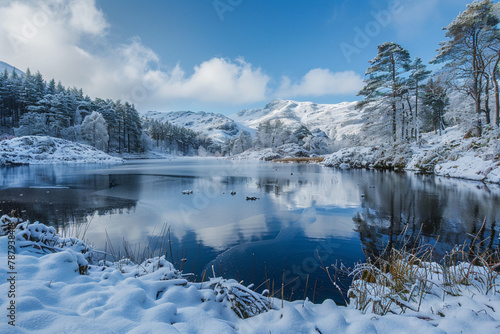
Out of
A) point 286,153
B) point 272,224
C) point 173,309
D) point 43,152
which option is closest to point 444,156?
point 272,224

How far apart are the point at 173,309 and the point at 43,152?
46.8 metres

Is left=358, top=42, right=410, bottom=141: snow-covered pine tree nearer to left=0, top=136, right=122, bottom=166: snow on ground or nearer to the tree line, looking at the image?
the tree line

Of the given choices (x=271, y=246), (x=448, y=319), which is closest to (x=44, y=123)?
(x=271, y=246)

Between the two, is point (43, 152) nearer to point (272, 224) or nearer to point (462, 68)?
point (272, 224)

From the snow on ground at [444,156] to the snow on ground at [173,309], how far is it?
645 inches

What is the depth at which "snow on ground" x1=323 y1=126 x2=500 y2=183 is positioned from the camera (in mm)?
14127

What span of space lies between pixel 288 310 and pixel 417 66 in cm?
3728

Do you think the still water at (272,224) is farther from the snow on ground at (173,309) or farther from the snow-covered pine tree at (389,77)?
the snow-covered pine tree at (389,77)

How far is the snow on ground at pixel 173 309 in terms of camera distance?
1.79 meters

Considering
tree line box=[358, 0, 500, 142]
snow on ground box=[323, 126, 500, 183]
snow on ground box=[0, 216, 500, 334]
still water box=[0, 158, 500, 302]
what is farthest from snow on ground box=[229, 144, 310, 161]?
snow on ground box=[0, 216, 500, 334]

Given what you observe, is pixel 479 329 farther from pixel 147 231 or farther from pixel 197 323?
pixel 147 231

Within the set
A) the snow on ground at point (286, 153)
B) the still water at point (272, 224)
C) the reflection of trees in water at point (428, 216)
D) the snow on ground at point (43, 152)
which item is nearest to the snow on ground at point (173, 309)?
the still water at point (272, 224)

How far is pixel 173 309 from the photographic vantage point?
2.21m

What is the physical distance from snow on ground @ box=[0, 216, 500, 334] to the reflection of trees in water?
309 centimetres
